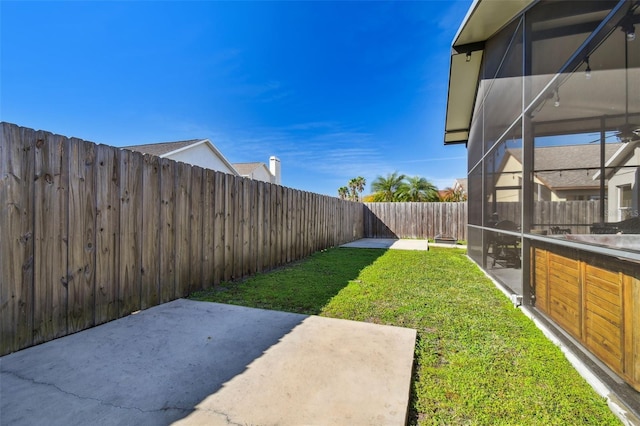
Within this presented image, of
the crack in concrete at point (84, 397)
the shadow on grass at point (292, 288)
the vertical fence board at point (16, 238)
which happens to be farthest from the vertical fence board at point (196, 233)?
the crack in concrete at point (84, 397)

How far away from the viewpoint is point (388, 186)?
706 inches

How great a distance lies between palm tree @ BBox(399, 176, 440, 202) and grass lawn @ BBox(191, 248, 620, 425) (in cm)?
1187

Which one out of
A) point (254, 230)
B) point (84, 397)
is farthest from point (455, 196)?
point (84, 397)

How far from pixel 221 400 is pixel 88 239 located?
6.89 ft

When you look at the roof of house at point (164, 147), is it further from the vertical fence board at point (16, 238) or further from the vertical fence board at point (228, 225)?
the vertical fence board at point (16, 238)

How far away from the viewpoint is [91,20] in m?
6.16

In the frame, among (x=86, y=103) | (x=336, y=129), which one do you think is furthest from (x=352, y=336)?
(x=336, y=129)

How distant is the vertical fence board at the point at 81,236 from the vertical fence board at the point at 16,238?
273 mm

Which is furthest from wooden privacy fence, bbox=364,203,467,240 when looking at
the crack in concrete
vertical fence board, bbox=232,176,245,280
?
the crack in concrete

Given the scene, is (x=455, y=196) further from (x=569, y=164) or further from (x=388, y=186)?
(x=569, y=164)

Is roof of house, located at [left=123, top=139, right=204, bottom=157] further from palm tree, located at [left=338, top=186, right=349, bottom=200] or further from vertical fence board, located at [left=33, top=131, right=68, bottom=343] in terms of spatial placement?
palm tree, located at [left=338, top=186, right=349, bottom=200]

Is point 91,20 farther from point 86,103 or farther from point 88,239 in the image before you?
point 86,103

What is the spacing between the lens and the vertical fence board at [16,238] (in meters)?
2.03

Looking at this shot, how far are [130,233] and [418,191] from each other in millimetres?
16300
